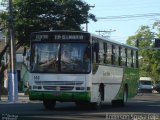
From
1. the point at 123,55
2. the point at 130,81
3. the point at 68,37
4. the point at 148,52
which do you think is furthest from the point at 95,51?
the point at 148,52

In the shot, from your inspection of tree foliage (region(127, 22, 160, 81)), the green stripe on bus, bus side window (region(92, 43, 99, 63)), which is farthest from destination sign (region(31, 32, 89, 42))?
tree foliage (region(127, 22, 160, 81))

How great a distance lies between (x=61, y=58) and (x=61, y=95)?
1560mm

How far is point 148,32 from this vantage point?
9631cm

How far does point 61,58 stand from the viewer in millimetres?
23438

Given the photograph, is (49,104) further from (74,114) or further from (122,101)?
(122,101)

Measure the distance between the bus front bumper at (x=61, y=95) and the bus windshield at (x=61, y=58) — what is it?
3.03ft

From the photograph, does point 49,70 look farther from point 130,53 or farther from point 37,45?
point 130,53

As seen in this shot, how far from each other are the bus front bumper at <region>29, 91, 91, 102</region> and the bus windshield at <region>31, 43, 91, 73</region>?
0.92m

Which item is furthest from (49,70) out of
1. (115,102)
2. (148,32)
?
(148,32)

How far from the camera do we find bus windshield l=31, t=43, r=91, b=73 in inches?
919

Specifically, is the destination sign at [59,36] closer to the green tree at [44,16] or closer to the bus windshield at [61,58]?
the bus windshield at [61,58]

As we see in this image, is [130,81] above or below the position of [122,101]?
above

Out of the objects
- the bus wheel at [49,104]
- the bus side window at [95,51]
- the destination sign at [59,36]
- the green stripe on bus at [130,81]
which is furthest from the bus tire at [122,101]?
the destination sign at [59,36]

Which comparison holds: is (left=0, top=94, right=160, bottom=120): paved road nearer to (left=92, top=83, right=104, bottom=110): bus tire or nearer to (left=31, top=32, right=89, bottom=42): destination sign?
(left=92, top=83, right=104, bottom=110): bus tire
